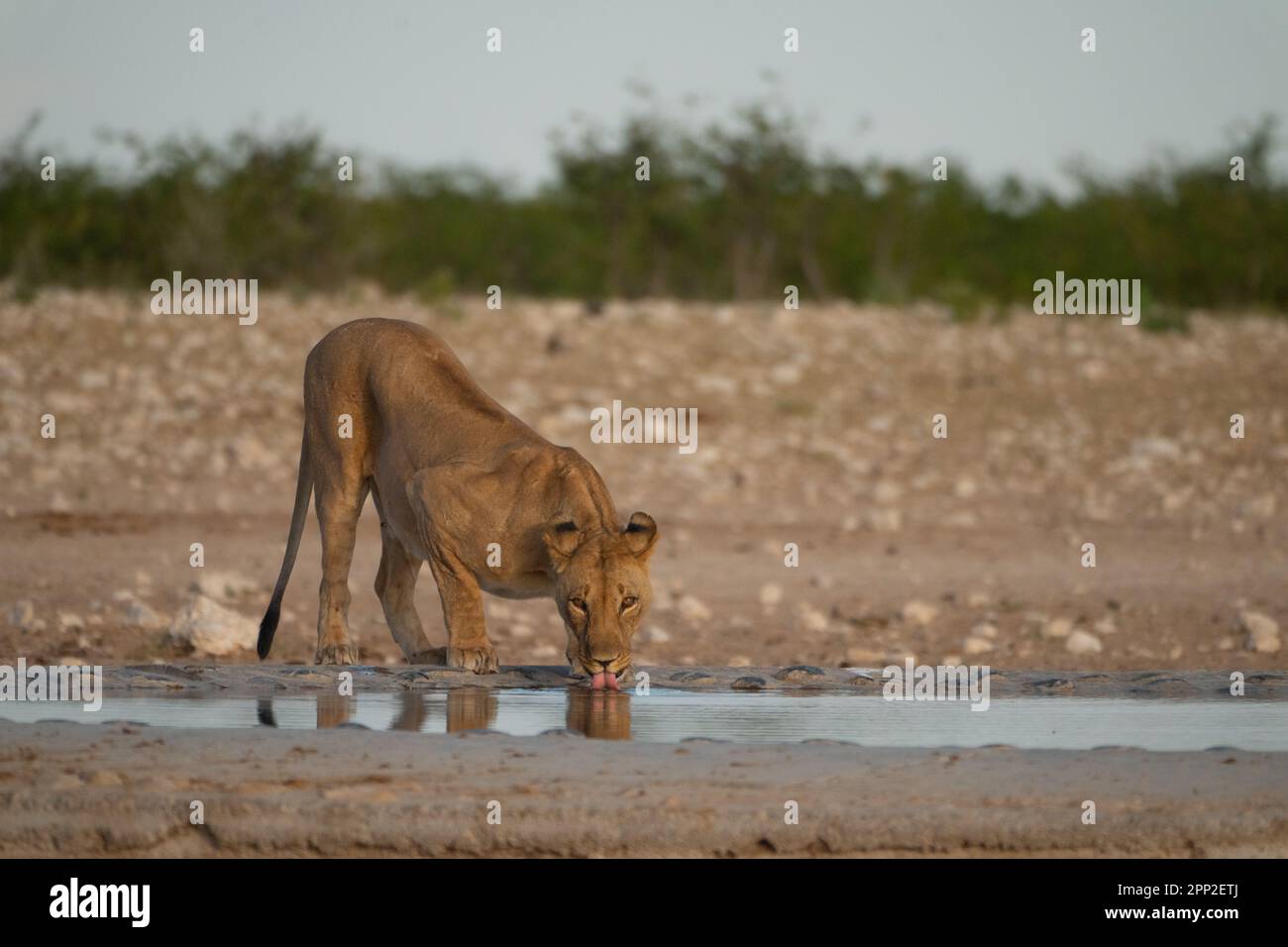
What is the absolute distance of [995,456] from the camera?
15352 millimetres

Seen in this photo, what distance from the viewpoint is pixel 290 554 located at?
28.3 feet

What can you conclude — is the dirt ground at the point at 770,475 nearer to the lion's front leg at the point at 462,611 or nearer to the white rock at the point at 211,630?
the white rock at the point at 211,630

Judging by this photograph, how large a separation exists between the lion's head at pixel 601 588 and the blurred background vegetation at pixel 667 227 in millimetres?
13041

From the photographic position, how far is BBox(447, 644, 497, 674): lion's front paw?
289 inches

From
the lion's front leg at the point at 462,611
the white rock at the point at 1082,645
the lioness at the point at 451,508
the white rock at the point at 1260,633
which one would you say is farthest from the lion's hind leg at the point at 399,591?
the white rock at the point at 1260,633

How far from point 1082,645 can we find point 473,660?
3.47 metres

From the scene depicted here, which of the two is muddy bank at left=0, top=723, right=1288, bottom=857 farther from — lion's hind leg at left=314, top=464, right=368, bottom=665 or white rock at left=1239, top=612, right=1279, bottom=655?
white rock at left=1239, top=612, right=1279, bottom=655

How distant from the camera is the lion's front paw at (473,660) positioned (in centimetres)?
733

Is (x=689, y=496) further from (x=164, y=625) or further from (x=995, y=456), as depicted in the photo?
(x=164, y=625)

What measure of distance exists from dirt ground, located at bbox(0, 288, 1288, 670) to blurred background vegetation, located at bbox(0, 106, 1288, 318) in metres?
2.37

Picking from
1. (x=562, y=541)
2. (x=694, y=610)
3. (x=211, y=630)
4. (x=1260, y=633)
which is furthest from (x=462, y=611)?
(x=1260, y=633)

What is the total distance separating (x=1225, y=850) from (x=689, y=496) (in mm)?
9650

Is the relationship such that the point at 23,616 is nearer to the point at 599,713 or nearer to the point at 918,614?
the point at 599,713
